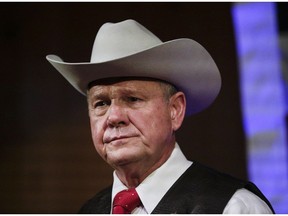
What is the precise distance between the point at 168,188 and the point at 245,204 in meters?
0.22

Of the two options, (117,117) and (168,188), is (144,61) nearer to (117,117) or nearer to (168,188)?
(117,117)

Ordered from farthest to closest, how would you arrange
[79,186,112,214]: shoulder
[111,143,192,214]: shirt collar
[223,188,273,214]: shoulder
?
1. [79,186,112,214]: shoulder
2. [111,143,192,214]: shirt collar
3. [223,188,273,214]: shoulder

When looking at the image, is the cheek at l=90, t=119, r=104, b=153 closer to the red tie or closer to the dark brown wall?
the red tie

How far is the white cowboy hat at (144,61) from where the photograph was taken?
58.2 inches

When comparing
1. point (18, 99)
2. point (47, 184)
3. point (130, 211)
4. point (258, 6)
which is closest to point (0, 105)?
point (18, 99)

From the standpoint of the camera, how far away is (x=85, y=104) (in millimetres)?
1899

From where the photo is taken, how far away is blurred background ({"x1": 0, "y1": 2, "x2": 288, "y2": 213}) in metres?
1.76

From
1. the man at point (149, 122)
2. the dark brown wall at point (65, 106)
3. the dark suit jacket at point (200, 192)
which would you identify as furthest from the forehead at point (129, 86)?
the dark brown wall at point (65, 106)

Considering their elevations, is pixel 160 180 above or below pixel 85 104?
below

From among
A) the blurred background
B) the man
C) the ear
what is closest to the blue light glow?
the blurred background

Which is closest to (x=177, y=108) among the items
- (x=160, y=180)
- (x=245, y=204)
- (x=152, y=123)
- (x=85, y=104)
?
(x=152, y=123)

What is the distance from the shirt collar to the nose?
18 centimetres

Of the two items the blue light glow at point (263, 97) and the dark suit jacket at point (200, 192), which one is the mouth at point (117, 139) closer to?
the dark suit jacket at point (200, 192)

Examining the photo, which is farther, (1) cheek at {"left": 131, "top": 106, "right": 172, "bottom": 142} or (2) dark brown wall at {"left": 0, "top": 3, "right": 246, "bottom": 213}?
(2) dark brown wall at {"left": 0, "top": 3, "right": 246, "bottom": 213}
